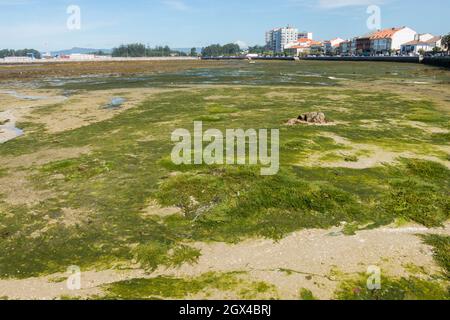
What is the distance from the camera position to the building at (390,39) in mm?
179875

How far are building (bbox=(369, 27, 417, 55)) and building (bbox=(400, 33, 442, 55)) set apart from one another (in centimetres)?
378

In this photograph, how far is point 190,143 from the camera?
19750mm

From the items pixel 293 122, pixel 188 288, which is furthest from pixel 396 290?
pixel 293 122

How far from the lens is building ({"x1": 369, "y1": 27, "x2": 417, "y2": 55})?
180 m

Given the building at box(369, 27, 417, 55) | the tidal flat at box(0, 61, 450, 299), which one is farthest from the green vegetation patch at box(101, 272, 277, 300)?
the building at box(369, 27, 417, 55)

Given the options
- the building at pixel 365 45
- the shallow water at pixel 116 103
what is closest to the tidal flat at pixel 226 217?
the shallow water at pixel 116 103

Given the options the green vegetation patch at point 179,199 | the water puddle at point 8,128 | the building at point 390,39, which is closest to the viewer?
the green vegetation patch at point 179,199

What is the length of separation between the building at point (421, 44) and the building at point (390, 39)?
3.78 metres

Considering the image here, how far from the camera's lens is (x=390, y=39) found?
179250 mm

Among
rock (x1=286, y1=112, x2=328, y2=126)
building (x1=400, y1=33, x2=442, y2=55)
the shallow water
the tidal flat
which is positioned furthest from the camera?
building (x1=400, y1=33, x2=442, y2=55)

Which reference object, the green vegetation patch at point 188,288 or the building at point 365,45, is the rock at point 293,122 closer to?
the green vegetation patch at point 188,288

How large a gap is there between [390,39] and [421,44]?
46.7 ft

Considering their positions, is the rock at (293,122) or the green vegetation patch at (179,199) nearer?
the green vegetation patch at (179,199)

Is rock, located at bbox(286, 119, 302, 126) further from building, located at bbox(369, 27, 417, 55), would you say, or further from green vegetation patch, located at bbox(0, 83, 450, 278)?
building, located at bbox(369, 27, 417, 55)
